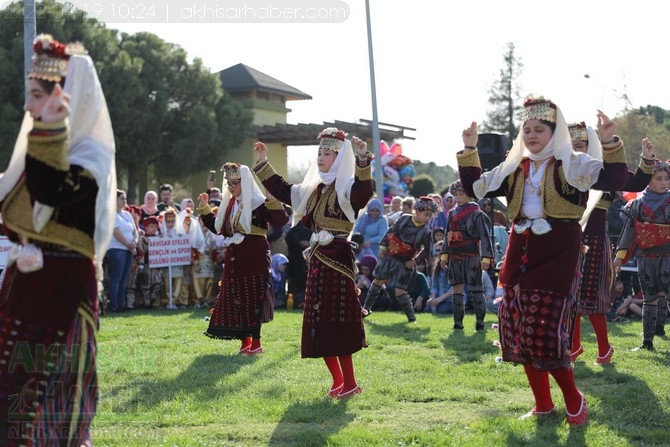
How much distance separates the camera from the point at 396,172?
27.0 m

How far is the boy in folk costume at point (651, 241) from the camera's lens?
9.26 m

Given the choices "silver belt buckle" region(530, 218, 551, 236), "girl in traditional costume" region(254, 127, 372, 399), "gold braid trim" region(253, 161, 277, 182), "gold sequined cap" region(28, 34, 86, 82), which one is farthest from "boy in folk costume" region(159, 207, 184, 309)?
"gold sequined cap" region(28, 34, 86, 82)

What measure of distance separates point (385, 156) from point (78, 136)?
23.6 meters

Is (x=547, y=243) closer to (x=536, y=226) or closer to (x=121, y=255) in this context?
(x=536, y=226)

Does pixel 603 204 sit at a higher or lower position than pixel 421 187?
lower

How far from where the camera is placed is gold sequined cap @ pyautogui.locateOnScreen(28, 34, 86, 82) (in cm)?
398

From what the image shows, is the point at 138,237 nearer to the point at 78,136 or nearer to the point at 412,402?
the point at 412,402

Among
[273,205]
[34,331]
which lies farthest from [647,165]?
[34,331]

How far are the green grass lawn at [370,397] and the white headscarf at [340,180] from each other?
1544 mm

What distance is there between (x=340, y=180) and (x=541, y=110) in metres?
1.85

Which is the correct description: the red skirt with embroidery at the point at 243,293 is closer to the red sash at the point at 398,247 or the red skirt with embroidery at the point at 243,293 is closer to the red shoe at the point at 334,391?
the red shoe at the point at 334,391

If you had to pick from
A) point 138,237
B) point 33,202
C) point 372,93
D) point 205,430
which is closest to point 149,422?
point 205,430

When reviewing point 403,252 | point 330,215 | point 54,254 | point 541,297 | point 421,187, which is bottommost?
point 541,297

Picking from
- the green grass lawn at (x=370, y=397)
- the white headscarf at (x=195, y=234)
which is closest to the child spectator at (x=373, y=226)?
the white headscarf at (x=195, y=234)
